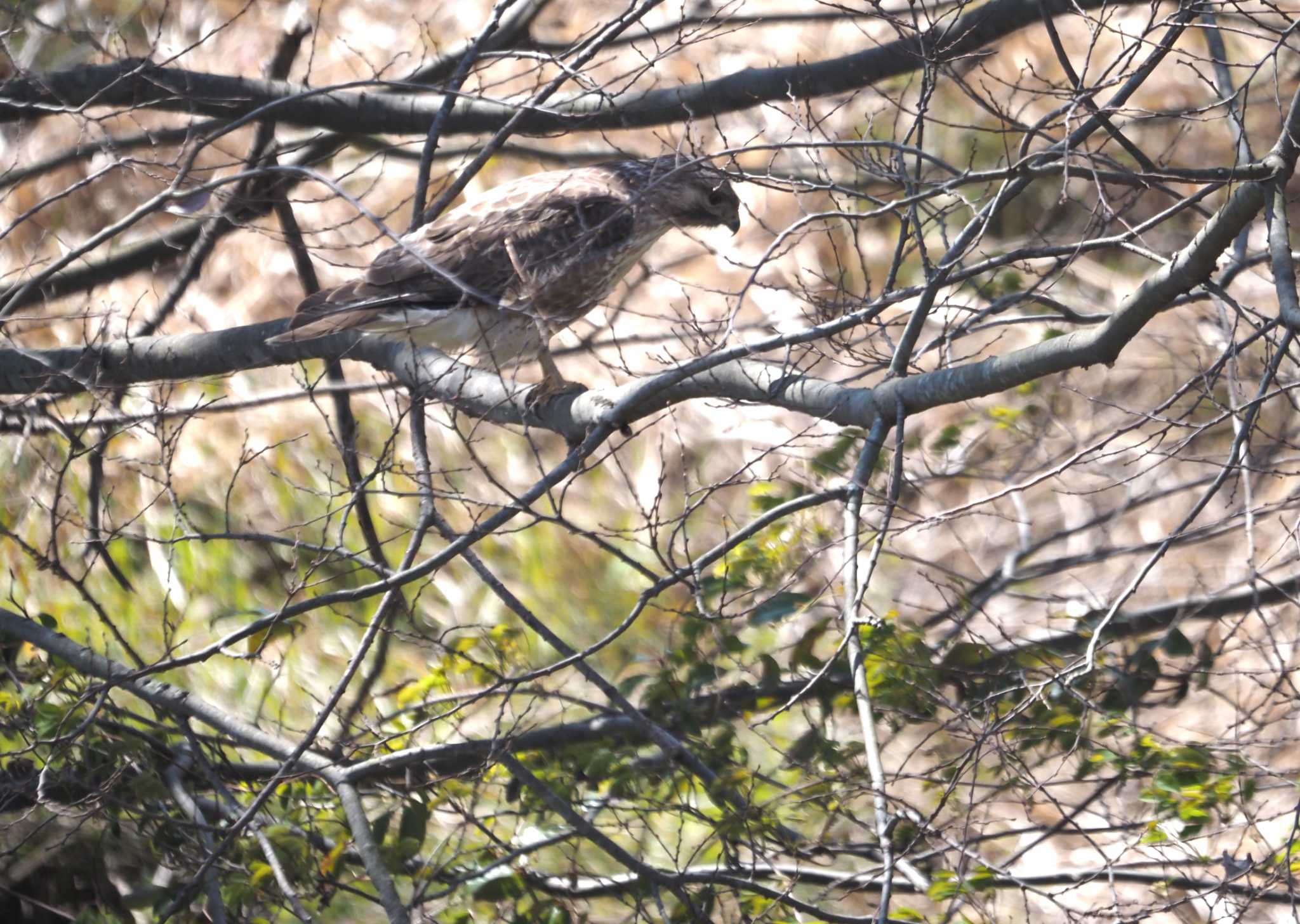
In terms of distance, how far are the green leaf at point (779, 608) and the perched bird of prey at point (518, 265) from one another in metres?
0.86

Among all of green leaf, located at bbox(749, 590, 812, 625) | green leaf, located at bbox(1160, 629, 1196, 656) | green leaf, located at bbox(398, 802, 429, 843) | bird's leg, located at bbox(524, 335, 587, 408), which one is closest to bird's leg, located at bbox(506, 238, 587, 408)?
bird's leg, located at bbox(524, 335, 587, 408)

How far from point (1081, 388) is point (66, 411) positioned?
4.75 metres

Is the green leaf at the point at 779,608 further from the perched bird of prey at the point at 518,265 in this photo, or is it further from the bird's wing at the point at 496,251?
the bird's wing at the point at 496,251

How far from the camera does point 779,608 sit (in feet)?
11.7

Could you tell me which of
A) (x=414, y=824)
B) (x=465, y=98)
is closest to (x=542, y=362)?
(x=465, y=98)

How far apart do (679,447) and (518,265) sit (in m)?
2.27

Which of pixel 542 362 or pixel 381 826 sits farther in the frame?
pixel 542 362

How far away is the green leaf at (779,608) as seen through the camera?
3.50 metres

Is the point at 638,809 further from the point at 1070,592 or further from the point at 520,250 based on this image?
the point at 1070,592

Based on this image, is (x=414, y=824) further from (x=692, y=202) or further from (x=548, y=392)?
(x=692, y=202)

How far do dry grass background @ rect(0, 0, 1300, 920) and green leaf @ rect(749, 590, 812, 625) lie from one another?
46.3 inches

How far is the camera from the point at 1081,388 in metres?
6.49

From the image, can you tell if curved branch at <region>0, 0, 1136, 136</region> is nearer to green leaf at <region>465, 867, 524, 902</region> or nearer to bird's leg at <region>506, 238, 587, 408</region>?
bird's leg at <region>506, 238, 587, 408</region>

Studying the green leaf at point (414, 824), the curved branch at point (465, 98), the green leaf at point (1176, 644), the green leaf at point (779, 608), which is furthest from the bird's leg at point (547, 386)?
the green leaf at point (1176, 644)
